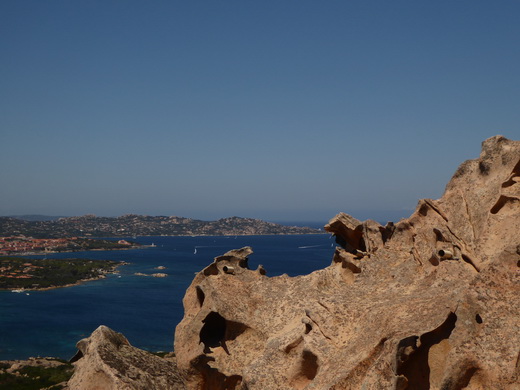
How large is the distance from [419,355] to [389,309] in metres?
1.91

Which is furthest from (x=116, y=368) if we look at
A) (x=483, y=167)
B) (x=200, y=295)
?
(x=483, y=167)

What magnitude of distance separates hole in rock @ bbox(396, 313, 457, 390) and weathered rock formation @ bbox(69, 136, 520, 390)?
22 millimetres

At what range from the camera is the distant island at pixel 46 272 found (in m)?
145

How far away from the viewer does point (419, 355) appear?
434 inches

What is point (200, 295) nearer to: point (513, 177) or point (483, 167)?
point (483, 167)

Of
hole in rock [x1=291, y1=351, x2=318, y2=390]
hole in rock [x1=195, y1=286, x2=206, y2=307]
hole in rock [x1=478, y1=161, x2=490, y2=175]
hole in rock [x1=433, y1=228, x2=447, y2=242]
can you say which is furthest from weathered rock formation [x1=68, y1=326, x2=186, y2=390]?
hole in rock [x1=478, y1=161, x2=490, y2=175]

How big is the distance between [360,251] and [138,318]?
91547 millimetres

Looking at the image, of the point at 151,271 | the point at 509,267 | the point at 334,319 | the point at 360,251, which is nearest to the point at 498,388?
the point at 509,267

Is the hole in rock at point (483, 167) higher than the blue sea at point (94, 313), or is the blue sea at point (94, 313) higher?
the hole in rock at point (483, 167)

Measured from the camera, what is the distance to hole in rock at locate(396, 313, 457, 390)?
10.6m

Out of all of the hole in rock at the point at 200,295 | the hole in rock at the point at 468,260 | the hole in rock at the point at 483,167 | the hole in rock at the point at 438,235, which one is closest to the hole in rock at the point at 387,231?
the hole in rock at the point at 438,235

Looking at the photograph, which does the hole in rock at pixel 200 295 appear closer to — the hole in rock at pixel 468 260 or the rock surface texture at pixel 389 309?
the rock surface texture at pixel 389 309

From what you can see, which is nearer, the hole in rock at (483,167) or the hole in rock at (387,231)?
the hole in rock at (483,167)

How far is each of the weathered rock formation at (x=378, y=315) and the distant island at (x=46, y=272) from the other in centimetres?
13999
